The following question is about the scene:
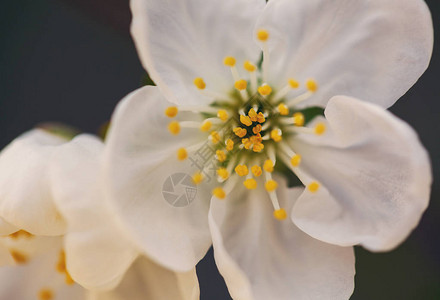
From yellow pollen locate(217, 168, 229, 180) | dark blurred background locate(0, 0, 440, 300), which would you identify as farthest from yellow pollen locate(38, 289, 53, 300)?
dark blurred background locate(0, 0, 440, 300)

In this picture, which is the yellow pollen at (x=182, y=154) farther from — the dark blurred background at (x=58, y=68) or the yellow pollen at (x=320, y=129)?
the dark blurred background at (x=58, y=68)

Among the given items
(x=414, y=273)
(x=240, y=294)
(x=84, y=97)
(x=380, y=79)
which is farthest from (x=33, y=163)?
(x=84, y=97)

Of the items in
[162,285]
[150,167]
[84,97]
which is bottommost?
[84,97]

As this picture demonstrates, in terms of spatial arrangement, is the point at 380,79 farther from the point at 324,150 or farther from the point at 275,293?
the point at 275,293

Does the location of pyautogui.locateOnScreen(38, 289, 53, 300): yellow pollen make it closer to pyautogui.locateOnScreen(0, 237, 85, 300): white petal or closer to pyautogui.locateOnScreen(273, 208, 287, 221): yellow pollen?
pyautogui.locateOnScreen(0, 237, 85, 300): white petal

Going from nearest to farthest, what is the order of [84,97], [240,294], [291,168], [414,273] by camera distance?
[240,294]
[291,168]
[414,273]
[84,97]
